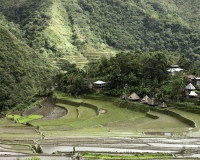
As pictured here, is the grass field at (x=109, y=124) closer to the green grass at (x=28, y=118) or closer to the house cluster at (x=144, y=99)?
the house cluster at (x=144, y=99)

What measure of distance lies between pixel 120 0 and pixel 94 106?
6676cm

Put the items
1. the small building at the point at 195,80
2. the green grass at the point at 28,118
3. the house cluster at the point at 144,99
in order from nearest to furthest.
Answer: the green grass at the point at 28,118 < the house cluster at the point at 144,99 < the small building at the point at 195,80

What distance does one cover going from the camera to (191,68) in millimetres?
45656

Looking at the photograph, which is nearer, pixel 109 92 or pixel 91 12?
pixel 109 92

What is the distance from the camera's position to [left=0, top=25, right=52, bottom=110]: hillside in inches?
2051

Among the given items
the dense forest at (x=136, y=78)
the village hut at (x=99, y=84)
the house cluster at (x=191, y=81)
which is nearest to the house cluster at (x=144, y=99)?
the dense forest at (x=136, y=78)

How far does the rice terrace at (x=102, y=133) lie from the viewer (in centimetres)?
2128

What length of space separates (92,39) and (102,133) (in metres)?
58.9

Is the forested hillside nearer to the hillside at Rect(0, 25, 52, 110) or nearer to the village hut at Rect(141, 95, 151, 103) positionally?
the hillside at Rect(0, 25, 52, 110)

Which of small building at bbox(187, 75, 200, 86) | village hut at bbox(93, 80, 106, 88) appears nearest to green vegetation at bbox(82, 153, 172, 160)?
small building at bbox(187, 75, 200, 86)

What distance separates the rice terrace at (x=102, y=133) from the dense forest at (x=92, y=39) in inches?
280

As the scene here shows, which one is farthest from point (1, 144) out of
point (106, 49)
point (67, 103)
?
point (106, 49)

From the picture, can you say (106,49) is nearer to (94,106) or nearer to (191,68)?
(191,68)

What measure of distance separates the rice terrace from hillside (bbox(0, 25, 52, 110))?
11.3 m
